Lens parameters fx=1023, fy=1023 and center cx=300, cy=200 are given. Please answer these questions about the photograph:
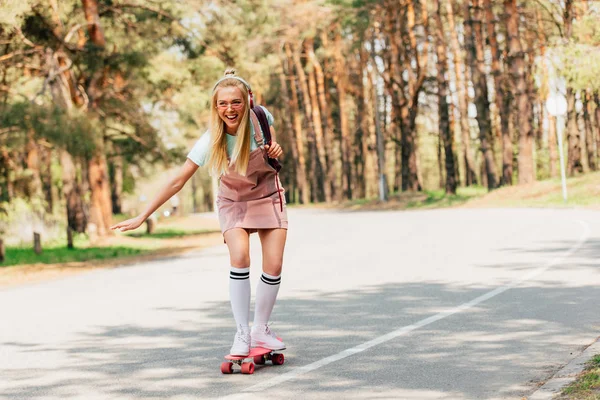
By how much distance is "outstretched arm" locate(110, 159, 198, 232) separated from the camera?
682cm

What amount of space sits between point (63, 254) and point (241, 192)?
71.9ft

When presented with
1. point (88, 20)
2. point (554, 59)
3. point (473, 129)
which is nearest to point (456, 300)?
point (88, 20)

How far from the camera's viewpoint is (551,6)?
44562mm

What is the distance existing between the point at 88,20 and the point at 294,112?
41.5m

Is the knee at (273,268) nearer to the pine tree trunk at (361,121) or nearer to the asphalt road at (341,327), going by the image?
the asphalt road at (341,327)

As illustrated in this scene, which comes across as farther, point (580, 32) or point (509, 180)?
point (509, 180)

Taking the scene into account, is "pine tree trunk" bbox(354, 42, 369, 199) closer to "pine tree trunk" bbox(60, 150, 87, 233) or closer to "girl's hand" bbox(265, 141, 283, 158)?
"pine tree trunk" bbox(60, 150, 87, 233)

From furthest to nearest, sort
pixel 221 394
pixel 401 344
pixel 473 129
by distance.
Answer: pixel 473 129 < pixel 401 344 < pixel 221 394

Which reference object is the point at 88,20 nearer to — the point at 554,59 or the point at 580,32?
the point at 554,59

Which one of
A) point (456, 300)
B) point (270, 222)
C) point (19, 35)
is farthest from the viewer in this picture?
point (19, 35)

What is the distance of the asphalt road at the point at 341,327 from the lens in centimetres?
641

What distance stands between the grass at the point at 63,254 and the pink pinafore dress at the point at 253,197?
1916 centimetres

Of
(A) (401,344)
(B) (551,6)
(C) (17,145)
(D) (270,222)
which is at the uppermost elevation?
(B) (551,6)

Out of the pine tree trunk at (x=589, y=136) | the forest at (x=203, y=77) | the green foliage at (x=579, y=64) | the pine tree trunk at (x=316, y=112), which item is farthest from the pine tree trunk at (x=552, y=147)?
the green foliage at (x=579, y=64)
